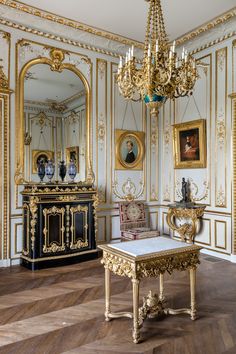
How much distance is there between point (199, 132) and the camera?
6070 mm

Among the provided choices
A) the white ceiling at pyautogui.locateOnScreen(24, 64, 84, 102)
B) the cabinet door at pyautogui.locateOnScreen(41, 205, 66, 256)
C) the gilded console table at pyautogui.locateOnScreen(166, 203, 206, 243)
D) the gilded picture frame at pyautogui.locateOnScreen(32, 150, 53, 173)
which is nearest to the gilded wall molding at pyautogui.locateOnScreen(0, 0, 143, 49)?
the white ceiling at pyautogui.locateOnScreen(24, 64, 84, 102)

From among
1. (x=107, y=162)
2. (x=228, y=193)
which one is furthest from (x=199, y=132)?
(x=107, y=162)

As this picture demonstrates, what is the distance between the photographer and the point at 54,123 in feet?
19.0

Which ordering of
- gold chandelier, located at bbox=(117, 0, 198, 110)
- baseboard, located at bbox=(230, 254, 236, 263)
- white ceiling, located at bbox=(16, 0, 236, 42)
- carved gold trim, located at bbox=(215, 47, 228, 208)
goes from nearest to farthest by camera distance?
gold chandelier, located at bbox=(117, 0, 198, 110) < white ceiling, located at bbox=(16, 0, 236, 42) < baseboard, located at bbox=(230, 254, 236, 263) < carved gold trim, located at bbox=(215, 47, 228, 208)

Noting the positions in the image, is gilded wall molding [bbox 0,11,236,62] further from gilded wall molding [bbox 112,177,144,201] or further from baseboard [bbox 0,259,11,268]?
baseboard [bbox 0,259,11,268]

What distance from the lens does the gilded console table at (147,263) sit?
2.74 meters

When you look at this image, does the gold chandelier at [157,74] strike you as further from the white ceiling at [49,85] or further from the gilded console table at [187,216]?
the gilded console table at [187,216]

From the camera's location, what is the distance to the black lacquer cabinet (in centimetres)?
495

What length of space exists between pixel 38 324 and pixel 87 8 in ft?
16.0

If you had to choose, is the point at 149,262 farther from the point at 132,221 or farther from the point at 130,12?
the point at 130,12

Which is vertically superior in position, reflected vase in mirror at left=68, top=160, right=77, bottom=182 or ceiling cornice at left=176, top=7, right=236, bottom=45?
ceiling cornice at left=176, top=7, right=236, bottom=45

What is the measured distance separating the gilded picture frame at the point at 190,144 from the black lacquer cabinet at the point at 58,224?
7.10ft

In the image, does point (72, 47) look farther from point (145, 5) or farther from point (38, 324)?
point (38, 324)

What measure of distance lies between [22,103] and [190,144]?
3465 mm
